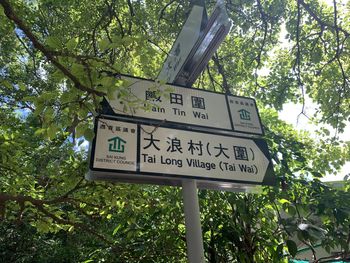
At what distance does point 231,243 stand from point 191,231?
1385 mm

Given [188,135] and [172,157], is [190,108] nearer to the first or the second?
[188,135]

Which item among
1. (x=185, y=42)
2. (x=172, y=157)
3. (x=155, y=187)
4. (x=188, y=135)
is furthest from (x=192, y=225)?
(x=155, y=187)

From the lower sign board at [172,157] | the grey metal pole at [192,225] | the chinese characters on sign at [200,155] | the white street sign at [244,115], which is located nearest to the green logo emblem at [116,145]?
the lower sign board at [172,157]

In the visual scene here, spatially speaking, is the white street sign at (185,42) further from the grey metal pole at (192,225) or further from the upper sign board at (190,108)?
the grey metal pole at (192,225)

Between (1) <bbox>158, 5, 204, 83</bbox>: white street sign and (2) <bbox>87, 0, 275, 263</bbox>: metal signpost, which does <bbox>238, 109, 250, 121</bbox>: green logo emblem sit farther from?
(1) <bbox>158, 5, 204, 83</bbox>: white street sign

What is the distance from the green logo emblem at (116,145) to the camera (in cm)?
148

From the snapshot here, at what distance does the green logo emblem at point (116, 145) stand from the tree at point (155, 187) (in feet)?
0.39

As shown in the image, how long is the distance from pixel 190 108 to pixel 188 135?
0.76 feet

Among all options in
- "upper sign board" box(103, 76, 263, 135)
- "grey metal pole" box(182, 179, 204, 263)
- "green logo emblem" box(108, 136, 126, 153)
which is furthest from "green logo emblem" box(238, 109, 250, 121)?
"green logo emblem" box(108, 136, 126, 153)

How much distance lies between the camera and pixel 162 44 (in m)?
5.47

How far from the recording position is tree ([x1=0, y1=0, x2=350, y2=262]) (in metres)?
1.58

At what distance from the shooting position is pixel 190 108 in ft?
6.18

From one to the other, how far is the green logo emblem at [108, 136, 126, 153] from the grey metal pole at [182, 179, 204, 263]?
1.25 feet

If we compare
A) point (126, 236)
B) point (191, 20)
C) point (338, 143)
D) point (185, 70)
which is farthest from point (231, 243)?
point (338, 143)
